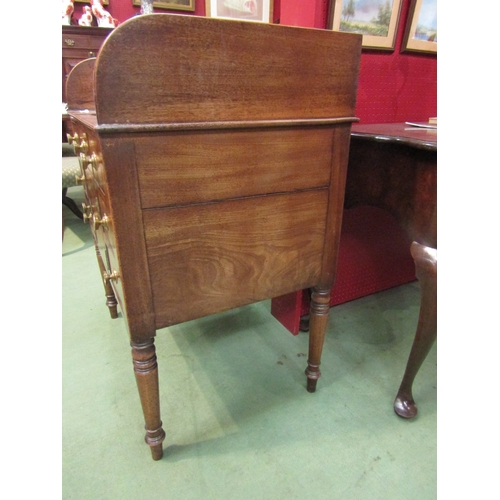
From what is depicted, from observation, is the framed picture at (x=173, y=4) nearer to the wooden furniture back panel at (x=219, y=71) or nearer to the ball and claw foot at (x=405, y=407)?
the wooden furniture back panel at (x=219, y=71)

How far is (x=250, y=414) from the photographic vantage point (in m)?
1.11

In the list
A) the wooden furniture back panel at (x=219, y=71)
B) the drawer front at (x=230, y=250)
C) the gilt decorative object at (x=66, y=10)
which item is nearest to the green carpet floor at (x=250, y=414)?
the drawer front at (x=230, y=250)

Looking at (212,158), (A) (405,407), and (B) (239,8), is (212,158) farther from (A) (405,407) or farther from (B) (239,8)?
(B) (239,8)

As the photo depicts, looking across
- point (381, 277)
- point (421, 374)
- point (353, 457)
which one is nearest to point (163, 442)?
point (353, 457)

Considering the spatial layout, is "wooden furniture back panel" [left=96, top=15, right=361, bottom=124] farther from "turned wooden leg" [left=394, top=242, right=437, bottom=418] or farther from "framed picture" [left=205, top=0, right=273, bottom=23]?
"framed picture" [left=205, top=0, right=273, bottom=23]

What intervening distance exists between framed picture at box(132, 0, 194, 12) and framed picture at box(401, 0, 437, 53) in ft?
7.56

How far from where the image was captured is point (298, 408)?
1.12m

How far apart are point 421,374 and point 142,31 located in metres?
1.32

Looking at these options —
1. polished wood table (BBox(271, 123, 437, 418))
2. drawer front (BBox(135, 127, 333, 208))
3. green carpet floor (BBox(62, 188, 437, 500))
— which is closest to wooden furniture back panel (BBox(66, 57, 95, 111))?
green carpet floor (BBox(62, 188, 437, 500))

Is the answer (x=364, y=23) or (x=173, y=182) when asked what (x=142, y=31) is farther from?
(x=364, y=23)

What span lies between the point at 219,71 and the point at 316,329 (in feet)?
2.54

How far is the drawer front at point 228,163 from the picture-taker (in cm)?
67

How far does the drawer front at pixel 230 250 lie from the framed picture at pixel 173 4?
2943 mm

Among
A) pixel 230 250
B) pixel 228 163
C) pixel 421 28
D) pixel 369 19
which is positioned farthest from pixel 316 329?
pixel 421 28
